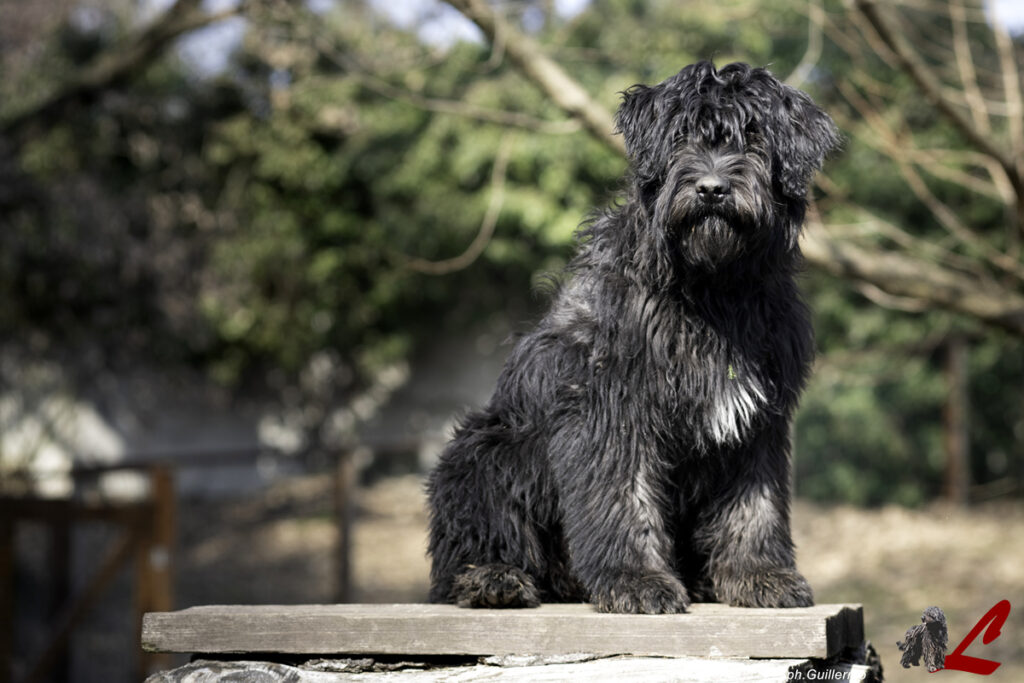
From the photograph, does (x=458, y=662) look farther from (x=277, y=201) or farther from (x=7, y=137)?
(x=277, y=201)

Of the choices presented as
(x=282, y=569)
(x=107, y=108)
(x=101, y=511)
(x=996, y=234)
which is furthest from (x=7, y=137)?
(x=996, y=234)

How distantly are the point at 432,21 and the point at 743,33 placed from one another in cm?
642

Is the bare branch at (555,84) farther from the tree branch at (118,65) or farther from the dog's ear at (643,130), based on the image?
the tree branch at (118,65)

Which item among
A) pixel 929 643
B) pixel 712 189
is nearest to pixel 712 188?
pixel 712 189

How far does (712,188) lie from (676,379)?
0.58 meters

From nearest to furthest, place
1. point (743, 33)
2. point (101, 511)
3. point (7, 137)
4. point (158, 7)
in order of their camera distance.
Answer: point (101, 511), point (7, 137), point (743, 33), point (158, 7)

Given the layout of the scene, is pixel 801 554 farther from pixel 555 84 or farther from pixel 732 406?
pixel 732 406

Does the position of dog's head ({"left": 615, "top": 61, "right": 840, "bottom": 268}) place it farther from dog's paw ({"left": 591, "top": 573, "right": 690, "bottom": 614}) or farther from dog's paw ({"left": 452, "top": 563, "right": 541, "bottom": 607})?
dog's paw ({"left": 452, "top": 563, "right": 541, "bottom": 607})

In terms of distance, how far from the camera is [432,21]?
828 centimetres

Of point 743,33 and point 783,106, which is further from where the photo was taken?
point 743,33

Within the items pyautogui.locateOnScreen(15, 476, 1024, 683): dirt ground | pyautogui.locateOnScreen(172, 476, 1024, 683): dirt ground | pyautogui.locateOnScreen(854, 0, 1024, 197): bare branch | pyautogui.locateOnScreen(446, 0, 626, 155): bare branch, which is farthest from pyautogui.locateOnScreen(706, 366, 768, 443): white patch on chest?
pyautogui.locateOnScreen(172, 476, 1024, 683): dirt ground

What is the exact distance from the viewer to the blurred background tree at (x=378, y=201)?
1155 centimetres

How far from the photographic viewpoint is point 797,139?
2.98 meters

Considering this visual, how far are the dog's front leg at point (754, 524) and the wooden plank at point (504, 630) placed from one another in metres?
0.12
